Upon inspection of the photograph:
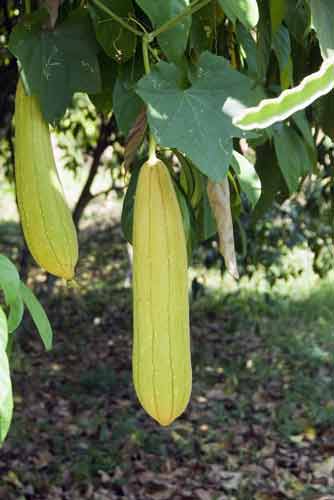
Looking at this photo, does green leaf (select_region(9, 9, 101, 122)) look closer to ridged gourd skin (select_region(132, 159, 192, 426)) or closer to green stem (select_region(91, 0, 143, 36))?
green stem (select_region(91, 0, 143, 36))

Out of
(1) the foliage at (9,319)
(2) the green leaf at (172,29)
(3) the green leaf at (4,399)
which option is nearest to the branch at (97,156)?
(2) the green leaf at (172,29)

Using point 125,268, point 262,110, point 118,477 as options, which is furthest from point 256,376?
point 262,110

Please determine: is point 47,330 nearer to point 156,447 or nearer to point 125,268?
point 156,447

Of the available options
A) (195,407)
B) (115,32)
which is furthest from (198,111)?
(195,407)

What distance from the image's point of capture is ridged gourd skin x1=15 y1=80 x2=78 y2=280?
3.18ft

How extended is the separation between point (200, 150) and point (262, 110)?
11.8 inches

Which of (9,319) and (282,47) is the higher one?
(282,47)

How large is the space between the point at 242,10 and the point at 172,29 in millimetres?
88

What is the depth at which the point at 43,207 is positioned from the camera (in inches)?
38.2

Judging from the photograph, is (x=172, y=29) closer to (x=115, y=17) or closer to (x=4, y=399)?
(x=115, y=17)

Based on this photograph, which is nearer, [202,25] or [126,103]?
[126,103]

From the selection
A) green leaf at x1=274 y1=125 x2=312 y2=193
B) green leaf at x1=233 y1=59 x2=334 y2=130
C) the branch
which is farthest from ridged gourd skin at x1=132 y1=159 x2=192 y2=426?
the branch

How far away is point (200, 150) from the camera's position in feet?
2.83

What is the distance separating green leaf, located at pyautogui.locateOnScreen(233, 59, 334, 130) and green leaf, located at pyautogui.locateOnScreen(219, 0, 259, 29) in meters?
0.39
